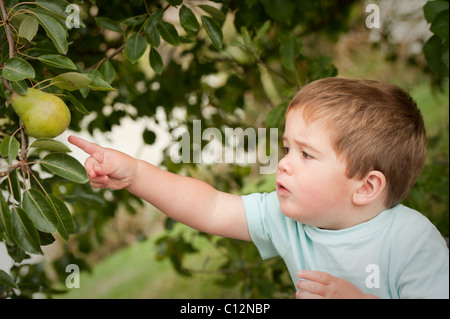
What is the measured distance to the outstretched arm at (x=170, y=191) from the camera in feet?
3.65

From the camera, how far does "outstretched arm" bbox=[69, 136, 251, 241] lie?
3.65ft

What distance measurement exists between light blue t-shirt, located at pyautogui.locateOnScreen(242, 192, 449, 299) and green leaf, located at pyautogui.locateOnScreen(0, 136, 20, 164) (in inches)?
22.5

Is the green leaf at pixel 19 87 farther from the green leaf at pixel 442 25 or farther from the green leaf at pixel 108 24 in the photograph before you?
the green leaf at pixel 442 25

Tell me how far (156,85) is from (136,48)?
126 centimetres

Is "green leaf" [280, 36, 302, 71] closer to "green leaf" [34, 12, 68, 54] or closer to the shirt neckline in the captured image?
the shirt neckline

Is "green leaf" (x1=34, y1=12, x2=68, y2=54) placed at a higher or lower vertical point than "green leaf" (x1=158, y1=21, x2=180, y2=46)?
lower

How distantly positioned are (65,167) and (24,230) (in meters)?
0.15

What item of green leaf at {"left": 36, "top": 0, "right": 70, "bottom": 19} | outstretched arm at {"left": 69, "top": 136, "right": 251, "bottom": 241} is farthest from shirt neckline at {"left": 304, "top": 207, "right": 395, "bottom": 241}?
green leaf at {"left": 36, "top": 0, "right": 70, "bottom": 19}

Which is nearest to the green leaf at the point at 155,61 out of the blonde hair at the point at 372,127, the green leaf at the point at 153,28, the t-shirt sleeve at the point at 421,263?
the green leaf at the point at 153,28

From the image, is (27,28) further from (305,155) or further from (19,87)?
(305,155)

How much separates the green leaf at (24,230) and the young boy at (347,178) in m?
0.18
